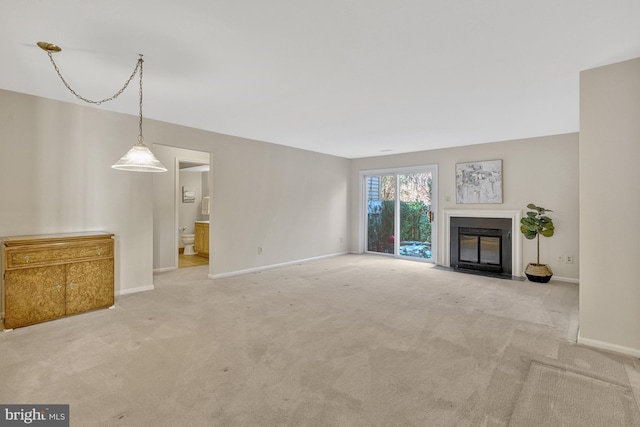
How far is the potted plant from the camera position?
16.3ft

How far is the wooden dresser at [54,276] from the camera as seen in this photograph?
3.01 metres

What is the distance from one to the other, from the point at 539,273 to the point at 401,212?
298 cm

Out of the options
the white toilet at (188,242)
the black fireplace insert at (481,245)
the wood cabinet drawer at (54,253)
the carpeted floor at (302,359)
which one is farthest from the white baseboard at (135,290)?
the black fireplace insert at (481,245)

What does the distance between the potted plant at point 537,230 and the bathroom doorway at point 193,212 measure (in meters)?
6.40

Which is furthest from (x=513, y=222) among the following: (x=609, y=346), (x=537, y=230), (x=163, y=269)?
(x=163, y=269)

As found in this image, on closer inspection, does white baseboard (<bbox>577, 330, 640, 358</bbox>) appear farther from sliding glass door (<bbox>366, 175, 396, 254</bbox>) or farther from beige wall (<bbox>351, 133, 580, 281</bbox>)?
sliding glass door (<bbox>366, 175, 396, 254</bbox>)

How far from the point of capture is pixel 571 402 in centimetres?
192

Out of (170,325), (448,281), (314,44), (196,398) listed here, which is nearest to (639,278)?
(448,281)

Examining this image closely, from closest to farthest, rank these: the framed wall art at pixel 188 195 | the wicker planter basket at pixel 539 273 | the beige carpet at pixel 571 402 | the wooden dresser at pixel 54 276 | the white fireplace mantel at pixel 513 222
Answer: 1. the beige carpet at pixel 571 402
2. the wooden dresser at pixel 54 276
3. the wicker planter basket at pixel 539 273
4. the white fireplace mantel at pixel 513 222
5. the framed wall art at pixel 188 195

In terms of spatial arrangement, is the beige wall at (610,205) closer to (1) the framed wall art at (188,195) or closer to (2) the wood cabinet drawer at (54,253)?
(2) the wood cabinet drawer at (54,253)

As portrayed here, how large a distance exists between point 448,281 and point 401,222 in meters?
2.44

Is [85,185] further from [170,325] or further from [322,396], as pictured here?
[322,396]

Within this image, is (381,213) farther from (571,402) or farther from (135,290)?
(571,402)

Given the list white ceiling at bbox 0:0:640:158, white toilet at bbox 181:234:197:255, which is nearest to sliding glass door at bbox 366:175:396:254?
white ceiling at bbox 0:0:640:158
